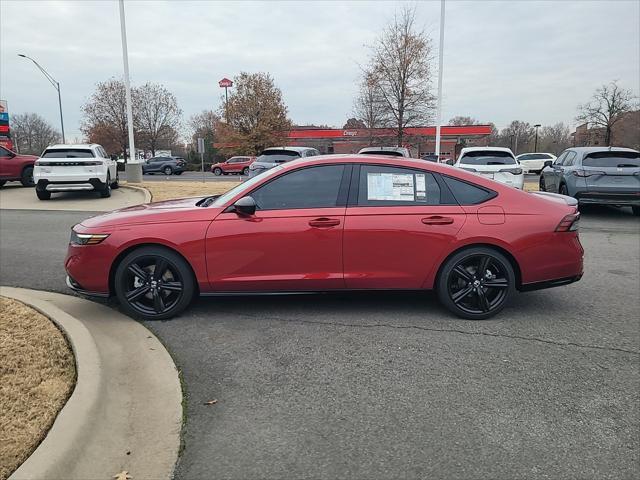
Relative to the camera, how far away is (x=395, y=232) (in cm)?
456

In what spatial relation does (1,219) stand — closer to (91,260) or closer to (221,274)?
(91,260)

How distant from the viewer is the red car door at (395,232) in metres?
4.57

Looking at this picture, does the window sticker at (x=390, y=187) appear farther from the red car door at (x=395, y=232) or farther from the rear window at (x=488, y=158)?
the rear window at (x=488, y=158)

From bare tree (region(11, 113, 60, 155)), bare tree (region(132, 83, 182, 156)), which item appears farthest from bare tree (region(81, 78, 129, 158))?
bare tree (region(11, 113, 60, 155))

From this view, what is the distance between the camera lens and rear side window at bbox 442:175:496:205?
4.74 m

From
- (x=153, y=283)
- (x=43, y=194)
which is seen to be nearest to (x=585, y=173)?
(x=153, y=283)

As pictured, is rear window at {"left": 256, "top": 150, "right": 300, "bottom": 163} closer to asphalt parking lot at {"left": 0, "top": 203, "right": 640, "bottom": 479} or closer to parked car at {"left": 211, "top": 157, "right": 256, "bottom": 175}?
asphalt parking lot at {"left": 0, "top": 203, "right": 640, "bottom": 479}

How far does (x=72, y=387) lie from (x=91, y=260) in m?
1.58

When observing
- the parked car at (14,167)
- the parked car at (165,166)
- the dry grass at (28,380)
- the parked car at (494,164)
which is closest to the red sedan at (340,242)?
the dry grass at (28,380)

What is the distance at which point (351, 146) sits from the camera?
61.9m

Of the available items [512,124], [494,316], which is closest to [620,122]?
[512,124]

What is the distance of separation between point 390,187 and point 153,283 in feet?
7.90

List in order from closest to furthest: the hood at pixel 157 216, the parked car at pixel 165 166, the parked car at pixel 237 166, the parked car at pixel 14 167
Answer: the hood at pixel 157 216
the parked car at pixel 14 167
the parked car at pixel 237 166
the parked car at pixel 165 166

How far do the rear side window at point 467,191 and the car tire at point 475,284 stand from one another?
49 centimetres
